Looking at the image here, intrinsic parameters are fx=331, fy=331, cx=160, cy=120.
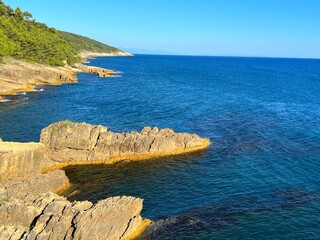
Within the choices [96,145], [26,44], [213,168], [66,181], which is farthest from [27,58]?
[213,168]

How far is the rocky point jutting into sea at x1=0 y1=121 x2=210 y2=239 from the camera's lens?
108 ft

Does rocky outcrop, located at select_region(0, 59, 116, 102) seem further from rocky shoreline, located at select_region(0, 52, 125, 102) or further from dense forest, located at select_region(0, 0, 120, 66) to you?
dense forest, located at select_region(0, 0, 120, 66)

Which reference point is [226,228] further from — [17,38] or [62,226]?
[17,38]

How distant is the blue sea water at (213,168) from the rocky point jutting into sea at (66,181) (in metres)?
2.63

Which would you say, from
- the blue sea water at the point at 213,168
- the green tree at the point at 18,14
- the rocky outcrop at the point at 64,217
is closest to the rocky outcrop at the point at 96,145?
the blue sea water at the point at 213,168

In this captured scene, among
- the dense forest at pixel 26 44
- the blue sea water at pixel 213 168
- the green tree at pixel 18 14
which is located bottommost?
the blue sea water at pixel 213 168

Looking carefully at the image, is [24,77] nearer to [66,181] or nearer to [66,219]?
[66,181]

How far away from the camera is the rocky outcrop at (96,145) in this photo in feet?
184

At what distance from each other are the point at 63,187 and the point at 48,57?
413ft

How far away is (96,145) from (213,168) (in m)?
20.2

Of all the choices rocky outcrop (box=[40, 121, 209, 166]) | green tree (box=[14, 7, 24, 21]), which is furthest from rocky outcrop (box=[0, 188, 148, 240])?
green tree (box=[14, 7, 24, 21])

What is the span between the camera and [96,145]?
187 feet

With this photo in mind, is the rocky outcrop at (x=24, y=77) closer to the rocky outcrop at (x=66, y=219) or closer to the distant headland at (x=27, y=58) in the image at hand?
the distant headland at (x=27, y=58)

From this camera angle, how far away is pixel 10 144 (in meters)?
49.1
